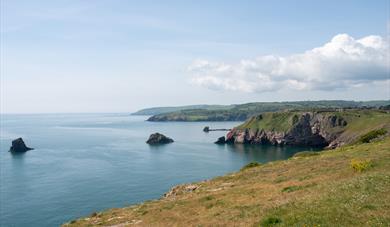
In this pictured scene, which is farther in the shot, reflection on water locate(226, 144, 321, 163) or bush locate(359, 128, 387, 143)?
reflection on water locate(226, 144, 321, 163)

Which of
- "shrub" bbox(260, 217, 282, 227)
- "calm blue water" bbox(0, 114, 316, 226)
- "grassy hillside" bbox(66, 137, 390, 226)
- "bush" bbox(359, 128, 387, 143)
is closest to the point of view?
"grassy hillside" bbox(66, 137, 390, 226)

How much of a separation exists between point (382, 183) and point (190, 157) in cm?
13887

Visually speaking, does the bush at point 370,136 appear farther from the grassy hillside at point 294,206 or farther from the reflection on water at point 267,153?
the grassy hillside at point 294,206

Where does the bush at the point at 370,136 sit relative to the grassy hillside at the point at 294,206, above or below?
below

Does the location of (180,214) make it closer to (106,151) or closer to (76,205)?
(76,205)

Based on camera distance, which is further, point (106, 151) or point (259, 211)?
point (106, 151)

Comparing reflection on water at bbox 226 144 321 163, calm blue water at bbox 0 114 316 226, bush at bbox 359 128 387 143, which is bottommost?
reflection on water at bbox 226 144 321 163

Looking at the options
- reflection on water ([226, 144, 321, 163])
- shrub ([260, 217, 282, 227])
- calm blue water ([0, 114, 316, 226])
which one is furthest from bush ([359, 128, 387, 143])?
shrub ([260, 217, 282, 227])

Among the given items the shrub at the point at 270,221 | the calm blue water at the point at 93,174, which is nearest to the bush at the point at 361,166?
the shrub at the point at 270,221

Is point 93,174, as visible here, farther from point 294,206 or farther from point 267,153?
point 294,206

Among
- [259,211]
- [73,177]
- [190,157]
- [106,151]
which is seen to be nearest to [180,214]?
A: [259,211]

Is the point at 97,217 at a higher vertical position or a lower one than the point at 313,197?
lower

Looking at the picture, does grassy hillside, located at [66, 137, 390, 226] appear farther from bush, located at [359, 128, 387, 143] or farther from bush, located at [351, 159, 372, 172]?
bush, located at [359, 128, 387, 143]

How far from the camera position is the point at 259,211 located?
2347 centimetres
